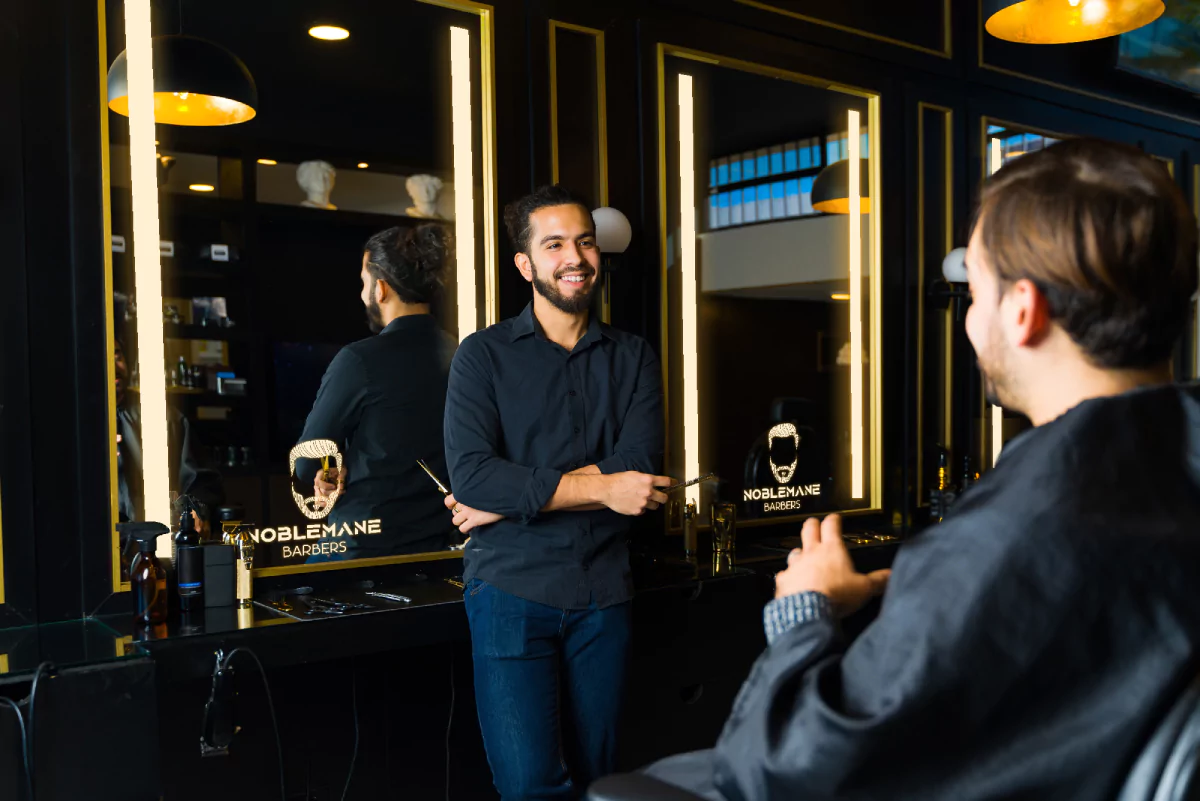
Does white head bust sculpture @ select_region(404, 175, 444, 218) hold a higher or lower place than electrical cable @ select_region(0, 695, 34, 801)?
higher

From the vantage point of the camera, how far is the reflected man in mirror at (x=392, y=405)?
267cm

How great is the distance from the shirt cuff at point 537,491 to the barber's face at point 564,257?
0.44m

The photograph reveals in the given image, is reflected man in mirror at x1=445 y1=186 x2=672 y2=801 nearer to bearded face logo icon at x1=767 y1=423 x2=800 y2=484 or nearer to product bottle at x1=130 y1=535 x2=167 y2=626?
product bottle at x1=130 y1=535 x2=167 y2=626

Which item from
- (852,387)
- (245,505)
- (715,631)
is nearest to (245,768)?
(245,505)

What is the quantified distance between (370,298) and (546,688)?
3.79ft

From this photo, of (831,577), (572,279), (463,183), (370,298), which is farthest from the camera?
(463,183)

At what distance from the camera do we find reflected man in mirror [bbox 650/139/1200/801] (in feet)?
2.83

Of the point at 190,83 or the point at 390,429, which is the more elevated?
the point at 190,83

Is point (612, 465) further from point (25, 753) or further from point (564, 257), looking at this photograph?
point (25, 753)

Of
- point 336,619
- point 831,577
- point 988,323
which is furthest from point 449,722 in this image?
point 988,323

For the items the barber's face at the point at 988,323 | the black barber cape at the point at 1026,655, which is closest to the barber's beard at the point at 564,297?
the barber's face at the point at 988,323

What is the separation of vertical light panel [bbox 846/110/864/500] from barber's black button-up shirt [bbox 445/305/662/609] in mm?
1611

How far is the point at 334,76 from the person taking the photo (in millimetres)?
2631

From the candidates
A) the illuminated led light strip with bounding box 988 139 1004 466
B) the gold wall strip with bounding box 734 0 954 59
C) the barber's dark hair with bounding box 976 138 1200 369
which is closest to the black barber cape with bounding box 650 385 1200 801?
the barber's dark hair with bounding box 976 138 1200 369
